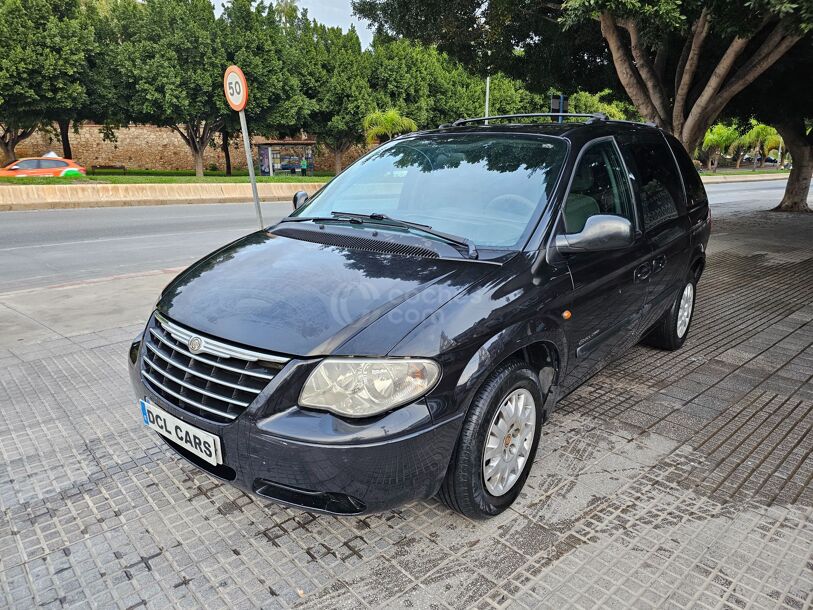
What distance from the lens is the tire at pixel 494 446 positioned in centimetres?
243

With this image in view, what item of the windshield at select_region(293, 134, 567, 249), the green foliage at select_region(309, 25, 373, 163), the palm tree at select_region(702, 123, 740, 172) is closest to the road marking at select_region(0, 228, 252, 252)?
the windshield at select_region(293, 134, 567, 249)

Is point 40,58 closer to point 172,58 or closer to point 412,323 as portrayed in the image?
point 172,58

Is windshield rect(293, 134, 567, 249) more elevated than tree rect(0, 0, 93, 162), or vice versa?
tree rect(0, 0, 93, 162)

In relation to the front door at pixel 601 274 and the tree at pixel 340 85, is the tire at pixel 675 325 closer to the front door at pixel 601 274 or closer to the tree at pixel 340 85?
the front door at pixel 601 274

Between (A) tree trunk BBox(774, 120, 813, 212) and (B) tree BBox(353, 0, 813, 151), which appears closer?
(B) tree BBox(353, 0, 813, 151)

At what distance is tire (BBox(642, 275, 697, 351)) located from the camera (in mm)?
4766

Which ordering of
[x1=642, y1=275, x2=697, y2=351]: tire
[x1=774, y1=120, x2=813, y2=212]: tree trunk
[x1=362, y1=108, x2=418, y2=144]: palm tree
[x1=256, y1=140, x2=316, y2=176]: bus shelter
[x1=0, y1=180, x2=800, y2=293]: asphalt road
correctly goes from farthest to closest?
[x1=256, y1=140, x2=316, y2=176]: bus shelter → [x1=362, y1=108, x2=418, y2=144]: palm tree → [x1=774, y1=120, x2=813, y2=212]: tree trunk → [x1=0, y1=180, x2=800, y2=293]: asphalt road → [x1=642, y1=275, x2=697, y2=351]: tire

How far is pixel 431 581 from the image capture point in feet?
7.73

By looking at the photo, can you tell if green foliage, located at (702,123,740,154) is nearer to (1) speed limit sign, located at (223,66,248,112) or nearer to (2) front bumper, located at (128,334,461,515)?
(1) speed limit sign, located at (223,66,248,112)

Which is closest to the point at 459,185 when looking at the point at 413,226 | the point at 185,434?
the point at 413,226

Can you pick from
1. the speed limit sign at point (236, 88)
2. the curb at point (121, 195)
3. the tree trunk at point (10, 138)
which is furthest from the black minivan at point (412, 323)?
the tree trunk at point (10, 138)

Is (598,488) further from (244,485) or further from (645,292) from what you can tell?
(244,485)

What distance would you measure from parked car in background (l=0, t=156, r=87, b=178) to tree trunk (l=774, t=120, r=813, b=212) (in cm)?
2393

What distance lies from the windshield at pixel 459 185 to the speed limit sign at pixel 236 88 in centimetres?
342
